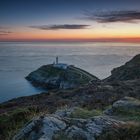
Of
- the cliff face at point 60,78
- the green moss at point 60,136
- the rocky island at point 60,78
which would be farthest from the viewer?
the rocky island at point 60,78

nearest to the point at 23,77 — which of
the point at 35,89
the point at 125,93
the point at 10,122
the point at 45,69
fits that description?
the point at 45,69

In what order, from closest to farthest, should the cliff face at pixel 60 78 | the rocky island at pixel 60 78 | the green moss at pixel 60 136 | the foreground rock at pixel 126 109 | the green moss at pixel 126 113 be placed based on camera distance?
the green moss at pixel 60 136, the green moss at pixel 126 113, the foreground rock at pixel 126 109, the cliff face at pixel 60 78, the rocky island at pixel 60 78

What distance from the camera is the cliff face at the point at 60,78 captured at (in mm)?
129250

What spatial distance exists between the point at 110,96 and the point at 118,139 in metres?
19.7

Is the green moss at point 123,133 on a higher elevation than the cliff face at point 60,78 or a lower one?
higher

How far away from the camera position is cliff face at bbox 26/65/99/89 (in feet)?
424

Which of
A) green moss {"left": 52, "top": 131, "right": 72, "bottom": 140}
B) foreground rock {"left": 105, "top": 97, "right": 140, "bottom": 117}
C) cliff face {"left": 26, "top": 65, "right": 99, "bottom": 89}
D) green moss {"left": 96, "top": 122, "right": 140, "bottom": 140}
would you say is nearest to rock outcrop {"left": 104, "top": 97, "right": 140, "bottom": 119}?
foreground rock {"left": 105, "top": 97, "right": 140, "bottom": 117}

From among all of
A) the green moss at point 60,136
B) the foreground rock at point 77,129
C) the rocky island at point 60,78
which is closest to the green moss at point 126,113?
the foreground rock at point 77,129

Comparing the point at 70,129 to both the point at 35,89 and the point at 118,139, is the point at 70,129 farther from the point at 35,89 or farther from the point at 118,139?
the point at 35,89

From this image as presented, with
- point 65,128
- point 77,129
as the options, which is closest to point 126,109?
point 77,129

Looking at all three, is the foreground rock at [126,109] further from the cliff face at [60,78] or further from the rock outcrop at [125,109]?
the cliff face at [60,78]

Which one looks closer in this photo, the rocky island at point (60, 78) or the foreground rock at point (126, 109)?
the foreground rock at point (126, 109)

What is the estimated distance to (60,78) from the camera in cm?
13462

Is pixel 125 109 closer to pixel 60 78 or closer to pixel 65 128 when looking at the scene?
pixel 65 128
